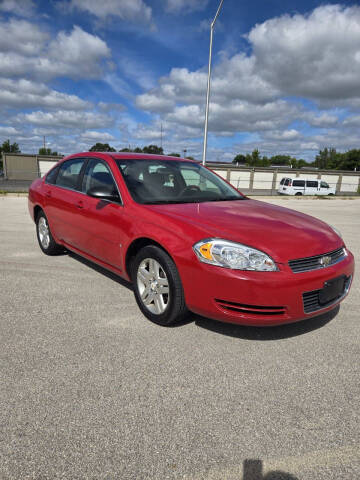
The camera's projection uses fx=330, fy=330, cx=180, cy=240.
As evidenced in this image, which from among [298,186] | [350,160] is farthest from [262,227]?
[350,160]

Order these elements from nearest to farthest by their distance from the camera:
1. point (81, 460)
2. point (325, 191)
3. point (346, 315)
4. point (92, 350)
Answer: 1. point (81, 460)
2. point (92, 350)
3. point (346, 315)
4. point (325, 191)

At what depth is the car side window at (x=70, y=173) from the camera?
423 centimetres

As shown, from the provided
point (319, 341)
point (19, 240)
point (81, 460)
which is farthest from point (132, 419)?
point (19, 240)

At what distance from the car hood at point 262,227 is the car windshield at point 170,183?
0.24 metres

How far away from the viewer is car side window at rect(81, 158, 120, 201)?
3.51 meters

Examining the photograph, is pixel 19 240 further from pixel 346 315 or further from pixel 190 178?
pixel 346 315

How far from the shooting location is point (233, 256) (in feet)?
8.02

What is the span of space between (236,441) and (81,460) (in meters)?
0.79

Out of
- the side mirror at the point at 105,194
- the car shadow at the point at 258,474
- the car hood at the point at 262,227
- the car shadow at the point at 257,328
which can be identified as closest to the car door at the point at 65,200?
the side mirror at the point at 105,194

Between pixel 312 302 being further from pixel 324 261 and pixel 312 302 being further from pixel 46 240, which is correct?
pixel 46 240

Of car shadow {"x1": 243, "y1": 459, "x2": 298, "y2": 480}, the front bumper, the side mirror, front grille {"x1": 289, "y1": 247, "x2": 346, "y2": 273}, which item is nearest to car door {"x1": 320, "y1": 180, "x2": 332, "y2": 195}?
front grille {"x1": 289, "y1": 247, "x2": 346, "y2": 273}

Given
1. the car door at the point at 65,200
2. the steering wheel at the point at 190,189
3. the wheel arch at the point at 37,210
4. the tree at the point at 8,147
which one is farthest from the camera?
the tree at the point at 8,147

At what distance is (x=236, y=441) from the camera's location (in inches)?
68.7

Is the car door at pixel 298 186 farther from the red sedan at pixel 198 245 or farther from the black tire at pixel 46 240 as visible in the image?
the black tire at pixel 46 240
